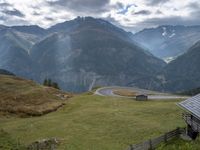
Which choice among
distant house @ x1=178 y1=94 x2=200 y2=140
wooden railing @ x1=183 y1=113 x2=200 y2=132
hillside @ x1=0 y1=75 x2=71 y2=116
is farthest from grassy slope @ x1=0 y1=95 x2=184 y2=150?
distant house @ x1=178 y1=94 x2=200 y2=140

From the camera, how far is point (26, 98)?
105 meters

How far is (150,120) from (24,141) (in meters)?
26.6

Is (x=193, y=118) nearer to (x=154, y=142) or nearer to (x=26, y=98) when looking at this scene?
(x=154, y=142)

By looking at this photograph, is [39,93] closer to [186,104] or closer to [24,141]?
[24,141]

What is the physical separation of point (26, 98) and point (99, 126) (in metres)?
42.8

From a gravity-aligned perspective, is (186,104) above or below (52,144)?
above

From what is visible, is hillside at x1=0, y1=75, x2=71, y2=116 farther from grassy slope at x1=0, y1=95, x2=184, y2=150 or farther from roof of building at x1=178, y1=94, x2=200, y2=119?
roof of building at x1=178, y1=94, x2=200, y2=119

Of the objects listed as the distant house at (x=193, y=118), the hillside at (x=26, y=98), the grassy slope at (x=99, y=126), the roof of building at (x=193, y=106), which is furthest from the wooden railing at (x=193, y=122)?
the hillside at (x=26, y=98)

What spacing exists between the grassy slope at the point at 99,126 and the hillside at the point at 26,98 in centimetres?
676

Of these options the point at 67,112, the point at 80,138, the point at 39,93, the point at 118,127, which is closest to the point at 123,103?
the point at 67,112

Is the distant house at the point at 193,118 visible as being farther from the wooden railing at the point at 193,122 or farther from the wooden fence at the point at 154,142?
the wooden fence at the point at 154,142

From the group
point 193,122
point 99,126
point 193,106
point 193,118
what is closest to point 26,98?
point 99,126

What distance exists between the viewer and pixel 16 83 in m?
121

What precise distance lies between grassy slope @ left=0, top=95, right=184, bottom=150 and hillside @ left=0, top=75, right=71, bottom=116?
22.2 ft
